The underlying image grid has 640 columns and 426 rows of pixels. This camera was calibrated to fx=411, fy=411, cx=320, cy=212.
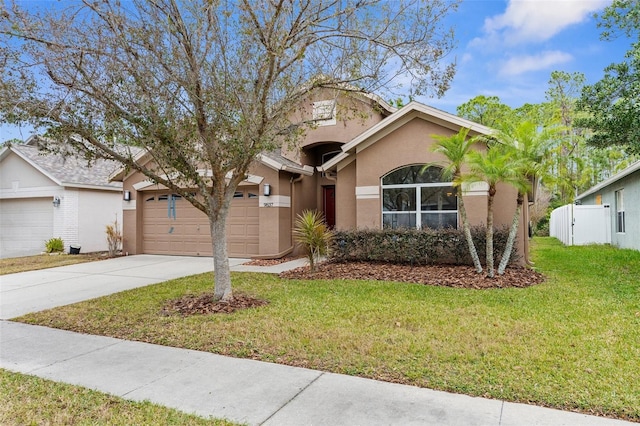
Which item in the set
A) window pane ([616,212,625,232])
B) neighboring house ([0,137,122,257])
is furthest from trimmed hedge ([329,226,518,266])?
neighboring house ([0,137,122,257])

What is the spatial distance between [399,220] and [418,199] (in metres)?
0.85

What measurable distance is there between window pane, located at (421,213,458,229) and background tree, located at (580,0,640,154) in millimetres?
4305

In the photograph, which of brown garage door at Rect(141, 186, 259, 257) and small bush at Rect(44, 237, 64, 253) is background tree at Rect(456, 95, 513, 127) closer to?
brown garage door at Rect(141, 186, 259, 257)

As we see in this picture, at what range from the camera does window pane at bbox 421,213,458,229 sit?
1184 centimetres

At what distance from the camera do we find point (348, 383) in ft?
13.7

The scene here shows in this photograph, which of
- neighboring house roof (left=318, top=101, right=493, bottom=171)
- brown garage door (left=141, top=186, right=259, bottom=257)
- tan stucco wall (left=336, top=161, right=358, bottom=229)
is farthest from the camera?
brown garage door (left=141, top=186, right=259, bottom=257)

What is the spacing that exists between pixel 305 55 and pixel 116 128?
3.66 meters

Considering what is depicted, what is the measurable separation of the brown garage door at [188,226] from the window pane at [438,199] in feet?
19.6

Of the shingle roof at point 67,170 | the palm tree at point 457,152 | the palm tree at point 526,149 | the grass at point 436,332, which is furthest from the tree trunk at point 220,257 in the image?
the shingle roof at point 67,170

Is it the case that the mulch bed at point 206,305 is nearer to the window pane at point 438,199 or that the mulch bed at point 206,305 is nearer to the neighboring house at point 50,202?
the window pane at point 438,199

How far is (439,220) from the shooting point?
39.4 feet

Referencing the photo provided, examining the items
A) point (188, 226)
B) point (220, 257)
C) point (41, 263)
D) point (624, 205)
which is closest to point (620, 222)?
point (624, 205)

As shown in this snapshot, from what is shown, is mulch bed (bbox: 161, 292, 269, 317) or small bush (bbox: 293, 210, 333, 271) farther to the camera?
small bush (bbox: 293, 210, 333, 271)

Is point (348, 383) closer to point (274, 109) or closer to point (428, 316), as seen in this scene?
point (428, 316)
